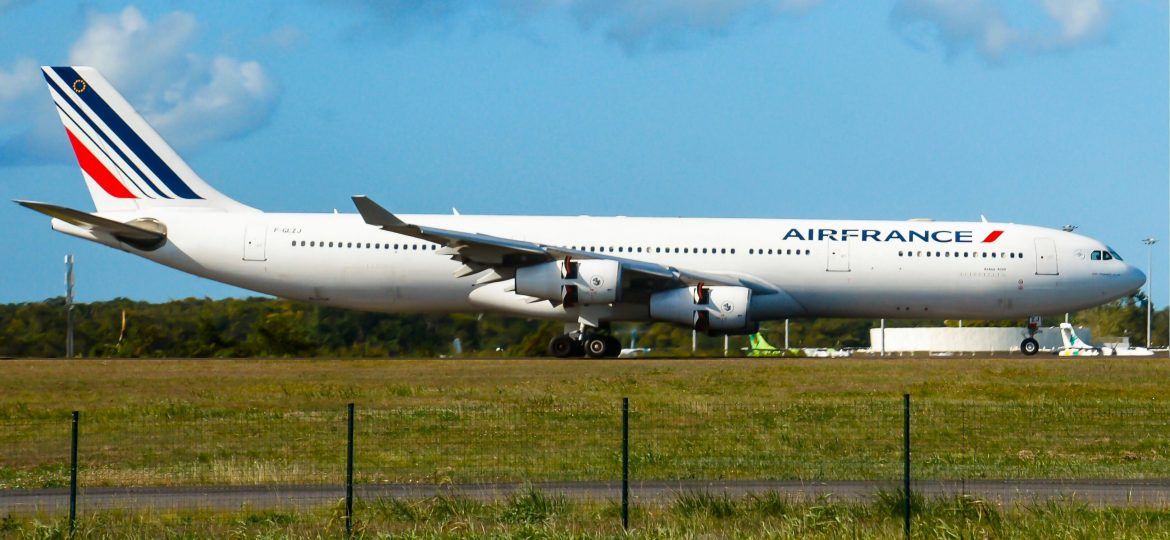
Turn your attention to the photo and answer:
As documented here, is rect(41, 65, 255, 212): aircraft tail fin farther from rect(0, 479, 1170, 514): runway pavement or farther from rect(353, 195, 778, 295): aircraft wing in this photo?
rect(0, 479, 1170, 514): runway pavement

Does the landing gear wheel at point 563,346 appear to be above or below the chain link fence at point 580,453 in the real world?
above

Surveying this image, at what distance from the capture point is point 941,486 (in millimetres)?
14617

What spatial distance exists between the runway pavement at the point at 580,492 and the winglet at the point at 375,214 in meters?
16.9

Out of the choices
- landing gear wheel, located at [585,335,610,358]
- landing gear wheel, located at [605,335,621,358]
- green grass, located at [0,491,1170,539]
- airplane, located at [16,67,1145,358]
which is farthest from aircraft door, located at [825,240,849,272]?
green grass, located at [0,491,1170,539]

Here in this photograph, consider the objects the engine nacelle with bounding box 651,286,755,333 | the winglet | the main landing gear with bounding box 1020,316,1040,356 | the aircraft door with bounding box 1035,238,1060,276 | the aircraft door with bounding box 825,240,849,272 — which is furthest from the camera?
the main landing gear with bounding box 1020,316,1040,356

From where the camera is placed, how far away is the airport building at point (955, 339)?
64.7 m

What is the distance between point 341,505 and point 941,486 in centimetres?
610

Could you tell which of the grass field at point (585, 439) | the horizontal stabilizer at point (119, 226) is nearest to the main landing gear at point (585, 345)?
the grass field at point (585, 439)

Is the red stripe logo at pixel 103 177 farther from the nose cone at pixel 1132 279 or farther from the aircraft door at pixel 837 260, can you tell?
the nose cone at pixel 1132 279

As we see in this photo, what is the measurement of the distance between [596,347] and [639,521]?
2290 cm

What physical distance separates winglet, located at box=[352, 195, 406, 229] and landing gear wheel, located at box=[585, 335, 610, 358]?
590 centimetres

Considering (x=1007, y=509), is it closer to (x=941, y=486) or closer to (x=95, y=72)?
(x=941, y=486)

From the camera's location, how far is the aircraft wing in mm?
32719

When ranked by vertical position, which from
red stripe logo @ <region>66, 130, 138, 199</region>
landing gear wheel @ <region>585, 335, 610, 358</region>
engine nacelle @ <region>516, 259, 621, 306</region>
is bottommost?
landing gear wheel @ <region>585, 335, 610, 358</region>
